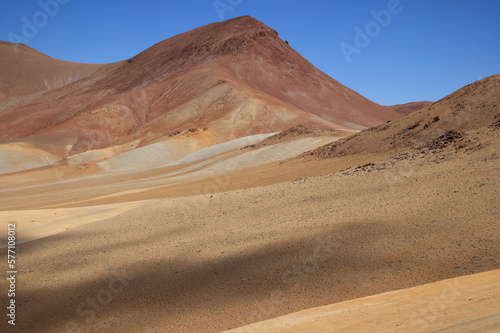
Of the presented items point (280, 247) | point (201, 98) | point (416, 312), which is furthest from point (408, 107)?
point (416, 312)

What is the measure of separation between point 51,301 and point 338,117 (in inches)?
3189

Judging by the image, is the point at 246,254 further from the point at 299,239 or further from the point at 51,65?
the point at 51,65

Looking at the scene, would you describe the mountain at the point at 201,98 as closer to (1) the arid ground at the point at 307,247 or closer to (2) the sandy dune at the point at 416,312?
(1) the arid ground at the point at 307,247

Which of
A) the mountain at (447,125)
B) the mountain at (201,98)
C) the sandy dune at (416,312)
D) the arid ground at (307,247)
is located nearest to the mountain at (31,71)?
the mountain at (201,98)

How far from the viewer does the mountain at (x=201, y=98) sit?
228 ft

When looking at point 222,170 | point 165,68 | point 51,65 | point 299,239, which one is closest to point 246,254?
point 299,239

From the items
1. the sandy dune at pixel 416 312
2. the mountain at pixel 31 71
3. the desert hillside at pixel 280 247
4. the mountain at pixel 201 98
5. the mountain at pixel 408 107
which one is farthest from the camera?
the mountain at pixel 408 107

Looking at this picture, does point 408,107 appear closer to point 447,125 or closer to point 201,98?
point 201,98

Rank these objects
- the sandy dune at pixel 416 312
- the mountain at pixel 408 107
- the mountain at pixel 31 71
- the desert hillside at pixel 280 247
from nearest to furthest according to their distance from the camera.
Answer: the sandy dune at pixel 416 312 → the desert hillside at pixel 280 247 → the mountain at pixel 31 71 → the mountain at pixel 408 107

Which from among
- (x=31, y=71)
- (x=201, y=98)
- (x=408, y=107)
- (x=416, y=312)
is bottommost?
(x=416, y=312)

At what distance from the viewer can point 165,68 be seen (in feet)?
316

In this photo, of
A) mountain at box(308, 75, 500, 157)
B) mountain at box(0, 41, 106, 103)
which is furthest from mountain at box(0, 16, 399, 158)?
mountain at box(308, 75, 500, 157)

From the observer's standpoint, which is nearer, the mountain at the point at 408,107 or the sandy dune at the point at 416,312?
the sandy dune at the point at 416,312

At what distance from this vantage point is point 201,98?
76.1m
